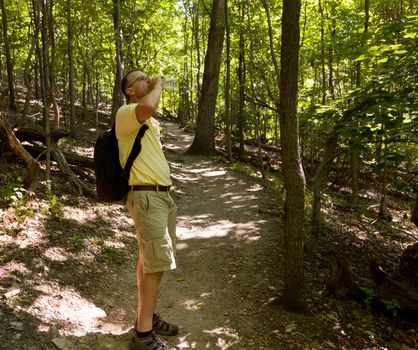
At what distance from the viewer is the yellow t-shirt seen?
3.13 meters

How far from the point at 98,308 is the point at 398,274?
13.8 feet

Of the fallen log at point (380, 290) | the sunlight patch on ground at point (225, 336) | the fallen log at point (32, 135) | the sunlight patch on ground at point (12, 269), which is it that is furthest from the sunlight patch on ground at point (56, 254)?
the fallen log at point (380, 290)

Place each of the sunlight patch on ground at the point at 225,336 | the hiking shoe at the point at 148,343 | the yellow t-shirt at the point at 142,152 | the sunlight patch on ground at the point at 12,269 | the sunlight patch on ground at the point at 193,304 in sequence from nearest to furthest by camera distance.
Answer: the yellow t-shirt at the point at 142,152
the hiking shoe at the point at 148,343
the sunlight patch on ground at the point at 225,336
the sunlight patch on ground at the point at 12,269
the sunlight patch on ground at the point at 193,304

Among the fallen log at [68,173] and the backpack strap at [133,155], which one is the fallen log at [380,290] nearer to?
the backpack strap at [133,155]

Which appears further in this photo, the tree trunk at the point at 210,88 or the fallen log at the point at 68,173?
the tree trunk at the point at 210,88

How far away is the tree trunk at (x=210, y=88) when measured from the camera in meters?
14.9

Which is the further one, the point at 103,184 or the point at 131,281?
the point at 131,281

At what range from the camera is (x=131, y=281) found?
518cm

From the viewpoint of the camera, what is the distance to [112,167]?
10.6 feet

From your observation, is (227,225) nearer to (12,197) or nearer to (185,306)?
(185,306)

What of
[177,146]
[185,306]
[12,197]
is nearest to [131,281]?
[185,306]

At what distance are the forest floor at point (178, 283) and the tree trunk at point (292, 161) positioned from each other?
1.28 ft

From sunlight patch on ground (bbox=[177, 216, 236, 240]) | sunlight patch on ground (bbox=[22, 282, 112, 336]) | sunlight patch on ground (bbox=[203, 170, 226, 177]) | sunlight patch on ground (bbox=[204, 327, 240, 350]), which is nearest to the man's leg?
sunlight patch on ground (bbox=[22, 282, 112, 336])

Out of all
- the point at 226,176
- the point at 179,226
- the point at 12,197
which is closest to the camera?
the point at 12,197
